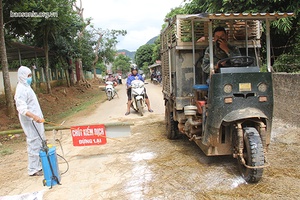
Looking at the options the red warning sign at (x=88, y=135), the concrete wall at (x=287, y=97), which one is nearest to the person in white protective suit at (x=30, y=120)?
the red warning sign at (x=88, y=135)

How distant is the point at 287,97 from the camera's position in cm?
632

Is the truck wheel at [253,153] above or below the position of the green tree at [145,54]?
below

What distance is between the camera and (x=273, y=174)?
3941mm

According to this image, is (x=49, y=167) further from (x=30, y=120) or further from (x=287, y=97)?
(x=287, y=97)

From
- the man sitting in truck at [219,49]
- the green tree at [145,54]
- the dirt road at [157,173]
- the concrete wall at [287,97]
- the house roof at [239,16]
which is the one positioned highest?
the green tree at [145,54]

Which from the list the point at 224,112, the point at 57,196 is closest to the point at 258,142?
the point at 224,112

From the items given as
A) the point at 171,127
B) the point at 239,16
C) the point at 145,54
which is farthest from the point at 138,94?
the point at 145,54

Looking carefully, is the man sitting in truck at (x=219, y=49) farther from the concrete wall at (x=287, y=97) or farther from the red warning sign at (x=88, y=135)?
the concrete wall at (x=287, y=97)

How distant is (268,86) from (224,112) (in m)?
0.72

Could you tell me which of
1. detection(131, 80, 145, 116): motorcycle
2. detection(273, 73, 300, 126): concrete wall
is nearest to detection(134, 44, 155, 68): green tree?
detection(131, 80, 145, 116): motorcycle

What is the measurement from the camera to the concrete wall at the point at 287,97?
5980 millimetres

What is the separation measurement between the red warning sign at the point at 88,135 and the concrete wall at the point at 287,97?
4242 millimetres

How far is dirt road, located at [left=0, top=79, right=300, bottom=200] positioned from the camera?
140 inches

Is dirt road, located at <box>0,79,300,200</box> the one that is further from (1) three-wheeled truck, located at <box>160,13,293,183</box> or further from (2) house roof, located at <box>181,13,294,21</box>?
(2) house roof, located at <box>181,13,294,21</box>
